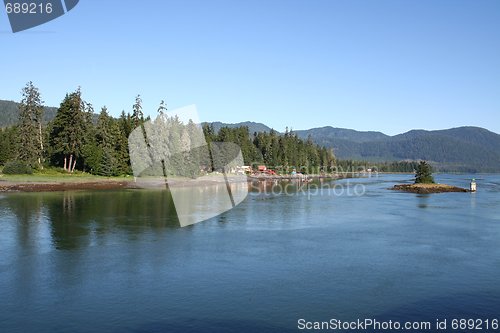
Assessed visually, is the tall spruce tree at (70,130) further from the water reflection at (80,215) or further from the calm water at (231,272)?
the calm water at (231,272)

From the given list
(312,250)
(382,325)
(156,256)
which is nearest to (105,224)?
(156,256)

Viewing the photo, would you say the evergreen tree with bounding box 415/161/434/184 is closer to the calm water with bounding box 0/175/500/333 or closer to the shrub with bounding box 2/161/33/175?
the calm water with bounding box 0/175/500/333

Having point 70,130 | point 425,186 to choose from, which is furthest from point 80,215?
point 425,186

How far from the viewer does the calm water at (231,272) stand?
22.4m

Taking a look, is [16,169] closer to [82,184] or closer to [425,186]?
[82,184]

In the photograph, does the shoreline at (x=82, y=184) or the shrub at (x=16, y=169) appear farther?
the shrub at (x=16, y=169)

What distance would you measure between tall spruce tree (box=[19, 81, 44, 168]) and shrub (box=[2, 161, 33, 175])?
3.53 meters

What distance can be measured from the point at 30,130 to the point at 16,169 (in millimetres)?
13255

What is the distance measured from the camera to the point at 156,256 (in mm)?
33938

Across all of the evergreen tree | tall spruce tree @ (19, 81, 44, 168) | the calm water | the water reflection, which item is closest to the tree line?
tall spruce tree @ (19, 81, 44, 168)

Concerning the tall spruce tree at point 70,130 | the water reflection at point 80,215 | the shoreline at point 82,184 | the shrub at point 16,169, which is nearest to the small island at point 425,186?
the shoreline at point 82,184

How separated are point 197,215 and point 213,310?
35.1 m

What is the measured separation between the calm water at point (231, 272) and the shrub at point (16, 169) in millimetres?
45968

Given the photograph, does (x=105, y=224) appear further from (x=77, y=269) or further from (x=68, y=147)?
(x=68, y=147)
